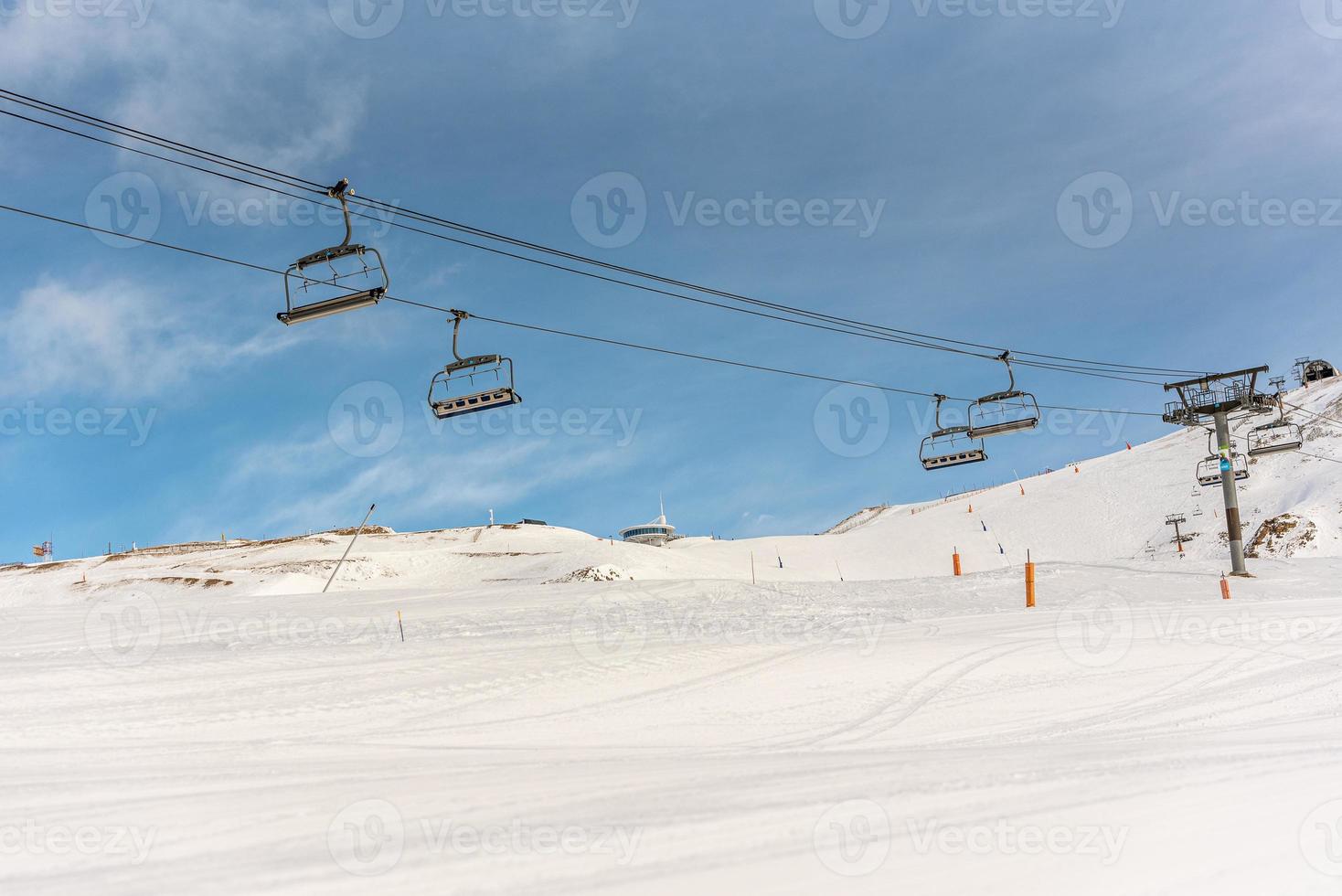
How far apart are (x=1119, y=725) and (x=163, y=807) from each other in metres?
10.6

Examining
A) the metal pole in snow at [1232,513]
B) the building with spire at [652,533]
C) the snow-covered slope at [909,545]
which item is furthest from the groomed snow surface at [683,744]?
the building with spire at [652,533]

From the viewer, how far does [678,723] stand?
11.0 metres

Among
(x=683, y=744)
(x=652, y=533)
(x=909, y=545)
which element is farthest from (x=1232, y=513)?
(x=652, y=533)

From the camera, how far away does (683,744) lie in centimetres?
994

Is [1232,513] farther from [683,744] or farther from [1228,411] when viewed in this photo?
[683,744]

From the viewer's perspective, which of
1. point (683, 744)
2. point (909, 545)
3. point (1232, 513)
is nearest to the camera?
point (683, 744)

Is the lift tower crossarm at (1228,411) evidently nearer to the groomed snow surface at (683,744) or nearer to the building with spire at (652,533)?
the groomed snow surface at (683,744)

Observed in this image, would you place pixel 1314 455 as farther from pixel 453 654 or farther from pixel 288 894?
pixel 288 894

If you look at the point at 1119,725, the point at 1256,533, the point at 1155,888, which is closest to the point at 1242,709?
the point at 1119,725

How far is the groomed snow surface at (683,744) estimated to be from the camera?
243 inches

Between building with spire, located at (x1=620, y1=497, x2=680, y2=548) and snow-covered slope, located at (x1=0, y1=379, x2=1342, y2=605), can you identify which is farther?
building with spire, located at (x1=620, y1=497, x2=680, y2=548)

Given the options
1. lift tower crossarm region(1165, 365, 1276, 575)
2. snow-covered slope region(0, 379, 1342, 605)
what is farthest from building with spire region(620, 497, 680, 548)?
lift tower crossarm region(1165, 365, 1276, 575)

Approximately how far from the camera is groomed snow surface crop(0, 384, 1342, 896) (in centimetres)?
618

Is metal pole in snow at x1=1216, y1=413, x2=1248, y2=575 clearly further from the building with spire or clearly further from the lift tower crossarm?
the building with spire
